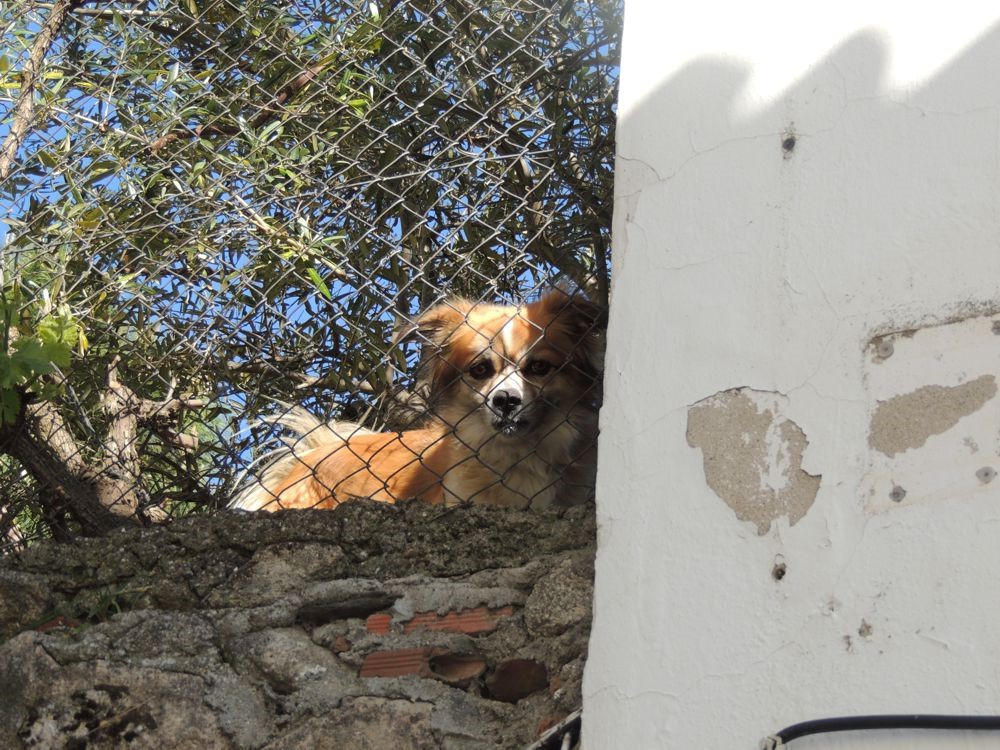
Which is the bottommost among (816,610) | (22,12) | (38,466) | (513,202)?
(816,610)

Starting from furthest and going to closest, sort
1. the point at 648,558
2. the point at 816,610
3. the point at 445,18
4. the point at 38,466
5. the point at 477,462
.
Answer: the point at 477,462 < the point at 445,18 < the point at 38,466 < the point at 648,558 < the point at 816,610

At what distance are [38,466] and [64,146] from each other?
3.60 ft

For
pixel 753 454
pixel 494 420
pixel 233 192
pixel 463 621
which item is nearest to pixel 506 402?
pixel 494 420

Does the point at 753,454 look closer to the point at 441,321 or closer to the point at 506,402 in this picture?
the point at 506,402

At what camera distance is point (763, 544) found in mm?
2336

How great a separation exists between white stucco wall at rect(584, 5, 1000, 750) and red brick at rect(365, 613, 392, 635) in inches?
25.6

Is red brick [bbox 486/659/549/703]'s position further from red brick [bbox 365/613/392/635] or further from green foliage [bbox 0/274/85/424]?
green foliage [bbox 0/274/85/424]

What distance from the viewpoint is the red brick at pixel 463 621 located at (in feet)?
9.50

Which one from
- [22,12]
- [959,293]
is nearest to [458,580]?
[959,293]

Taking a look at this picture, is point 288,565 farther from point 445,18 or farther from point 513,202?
point 445,18

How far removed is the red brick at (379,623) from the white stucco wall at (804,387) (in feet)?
2.13

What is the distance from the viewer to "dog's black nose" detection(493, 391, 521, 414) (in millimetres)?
4539

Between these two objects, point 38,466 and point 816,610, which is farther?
point 38,466

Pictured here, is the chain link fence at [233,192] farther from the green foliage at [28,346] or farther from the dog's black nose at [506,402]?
the dog's black nose at [506,402]
